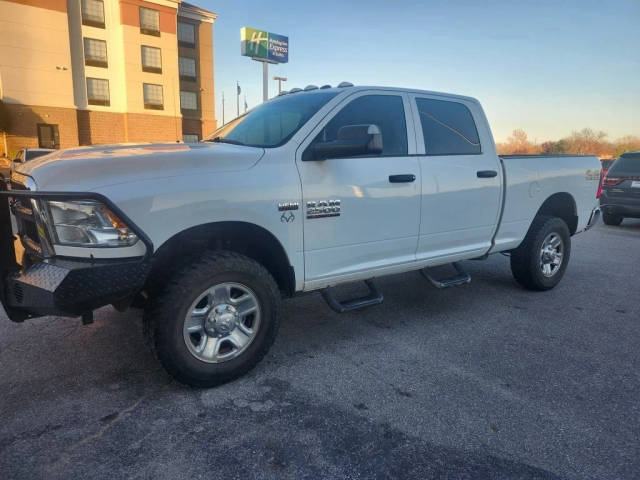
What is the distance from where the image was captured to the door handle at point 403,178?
11.7 ft

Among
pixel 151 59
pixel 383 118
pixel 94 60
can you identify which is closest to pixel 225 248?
pixel 383 118

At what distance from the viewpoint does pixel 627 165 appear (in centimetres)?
984

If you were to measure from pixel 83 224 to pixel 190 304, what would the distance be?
748mm

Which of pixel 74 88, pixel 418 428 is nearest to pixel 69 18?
pixel 74 88

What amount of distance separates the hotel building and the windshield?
1238 inches

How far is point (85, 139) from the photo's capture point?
32.1 metres

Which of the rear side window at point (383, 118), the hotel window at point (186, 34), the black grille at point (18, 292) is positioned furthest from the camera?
the hotel window at point (186, 34)

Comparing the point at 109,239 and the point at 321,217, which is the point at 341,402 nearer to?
the point at 321,217

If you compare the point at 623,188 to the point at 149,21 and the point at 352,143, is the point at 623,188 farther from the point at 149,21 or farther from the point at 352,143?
the point at 149,21

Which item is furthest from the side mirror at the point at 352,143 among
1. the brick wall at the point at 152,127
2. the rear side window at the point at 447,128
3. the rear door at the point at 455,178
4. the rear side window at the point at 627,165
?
the brick wall at the point at 152,127

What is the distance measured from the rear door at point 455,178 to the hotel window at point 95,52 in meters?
34.1

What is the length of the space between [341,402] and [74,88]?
34824mm

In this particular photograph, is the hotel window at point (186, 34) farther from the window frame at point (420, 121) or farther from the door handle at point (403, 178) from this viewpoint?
the door handle at point (403, 178)

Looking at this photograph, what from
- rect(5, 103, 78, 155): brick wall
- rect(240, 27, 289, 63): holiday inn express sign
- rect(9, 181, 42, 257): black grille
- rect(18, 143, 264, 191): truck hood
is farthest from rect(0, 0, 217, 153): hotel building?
rect(18, 143, 264, 191): truck hood
